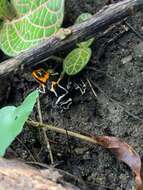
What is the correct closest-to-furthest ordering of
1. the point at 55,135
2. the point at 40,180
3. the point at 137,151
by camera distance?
the point at 40,180 < the point at 137,151 < the point at 55,135

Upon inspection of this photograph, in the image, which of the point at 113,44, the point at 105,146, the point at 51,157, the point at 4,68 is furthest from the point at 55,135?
the point at 113,44

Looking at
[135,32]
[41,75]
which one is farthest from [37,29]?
[135,32]

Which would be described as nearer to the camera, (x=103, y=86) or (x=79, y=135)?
(x=79, y=135)

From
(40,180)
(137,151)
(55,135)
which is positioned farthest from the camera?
(55,135)

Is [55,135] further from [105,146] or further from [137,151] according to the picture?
[137,151]

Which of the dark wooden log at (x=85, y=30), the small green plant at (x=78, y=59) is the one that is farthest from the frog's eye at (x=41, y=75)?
the dark wooden log at (x=85, y=30)

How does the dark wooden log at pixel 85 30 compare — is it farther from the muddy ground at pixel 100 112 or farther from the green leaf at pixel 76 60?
the green leaf at pixel 76 60

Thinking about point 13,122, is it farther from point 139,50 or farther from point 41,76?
point 139,50
